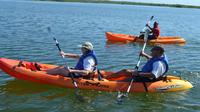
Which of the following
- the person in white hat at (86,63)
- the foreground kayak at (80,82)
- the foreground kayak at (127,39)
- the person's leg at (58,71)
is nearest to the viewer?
the person in white hat at (86,63)

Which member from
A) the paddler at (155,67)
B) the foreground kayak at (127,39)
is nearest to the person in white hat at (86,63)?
the paddler at (155,67)

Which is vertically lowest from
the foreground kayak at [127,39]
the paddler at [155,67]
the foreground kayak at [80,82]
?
the foreground kayak at [127,39]

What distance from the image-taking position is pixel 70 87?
36.3ft

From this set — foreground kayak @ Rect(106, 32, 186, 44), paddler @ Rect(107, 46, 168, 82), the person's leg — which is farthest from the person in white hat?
foreground kayak @ Rect(106, 32, 186, 44)

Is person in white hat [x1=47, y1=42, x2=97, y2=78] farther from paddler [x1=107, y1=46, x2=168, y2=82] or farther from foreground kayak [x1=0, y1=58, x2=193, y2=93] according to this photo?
paddler [x1=107, y1=46, x2=168, y2=82]

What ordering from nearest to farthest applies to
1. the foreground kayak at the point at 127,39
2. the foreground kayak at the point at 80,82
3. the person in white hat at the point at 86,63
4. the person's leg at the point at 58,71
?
the person in white hat at the point at 86,63
the foreground kayak at the point at 80,82
the person's leg at the point at 58,71
the foreground kayak at the point at 127,39

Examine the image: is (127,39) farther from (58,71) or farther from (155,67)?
(155,67)

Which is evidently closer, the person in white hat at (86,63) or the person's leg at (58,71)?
the person in white hat at (86,63)

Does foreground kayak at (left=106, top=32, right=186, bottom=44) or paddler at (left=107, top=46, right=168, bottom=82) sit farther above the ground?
paddler at (left=107, top=46, right=168, bottom=82)

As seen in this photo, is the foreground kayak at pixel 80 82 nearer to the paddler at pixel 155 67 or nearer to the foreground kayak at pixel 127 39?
the paddler at pixel 155 67

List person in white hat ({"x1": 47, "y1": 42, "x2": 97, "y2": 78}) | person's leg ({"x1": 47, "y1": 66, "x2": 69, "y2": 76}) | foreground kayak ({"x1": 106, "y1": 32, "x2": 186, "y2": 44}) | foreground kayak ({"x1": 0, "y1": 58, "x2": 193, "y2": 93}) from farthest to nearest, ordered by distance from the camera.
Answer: foreground kayak ({"x1": 106, "y1": 32, "x2": 186, "y2": 44}) < person's leg ({"x1": 47, "y1": 66, "x2": 69, "y2": 76}) < foreground kayak ({"x1": 0, "y1": 58, "x2": 193, "y2": 93}) < person in white hat ({"x1": 47, "y1": 42, "x2": 97, "y2": 78})

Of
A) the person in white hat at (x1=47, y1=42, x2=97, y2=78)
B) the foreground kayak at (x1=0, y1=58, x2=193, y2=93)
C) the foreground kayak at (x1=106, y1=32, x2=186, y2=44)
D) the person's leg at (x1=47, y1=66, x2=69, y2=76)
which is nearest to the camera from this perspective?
the person in white hat at (x1=47, y1=42, x2=97, y2=78)

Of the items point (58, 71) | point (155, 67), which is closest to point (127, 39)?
point (58, 71)

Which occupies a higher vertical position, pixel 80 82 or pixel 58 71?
pixel 58 71
